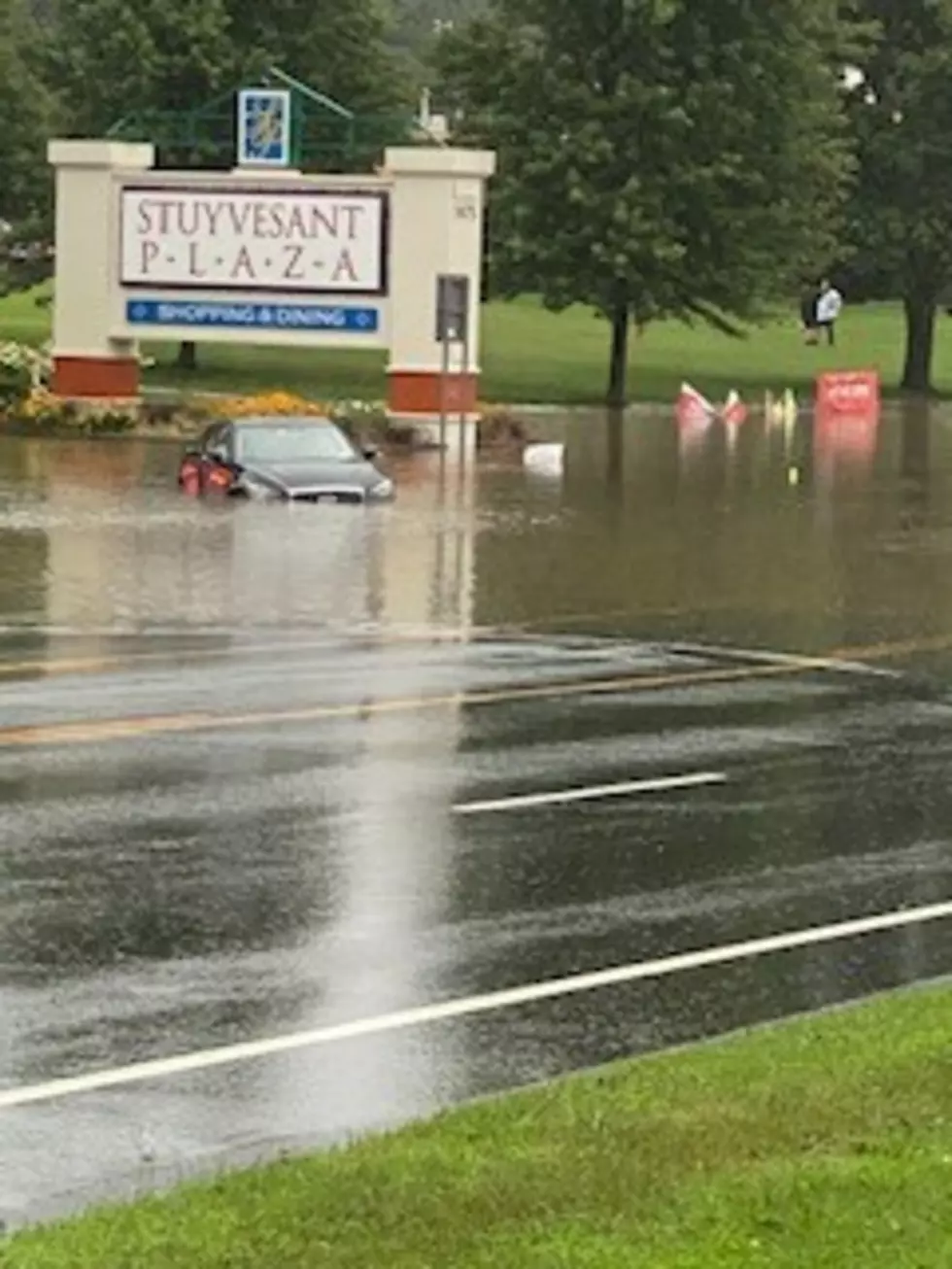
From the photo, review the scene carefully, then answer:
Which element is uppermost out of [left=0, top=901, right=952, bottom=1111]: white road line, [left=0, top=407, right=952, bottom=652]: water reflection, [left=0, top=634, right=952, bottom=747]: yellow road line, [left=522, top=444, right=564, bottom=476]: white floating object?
[left=0, top=901, right=952, bottom=1111]: white road line

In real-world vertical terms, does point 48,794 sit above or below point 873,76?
below

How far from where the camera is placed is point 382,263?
1719 inches

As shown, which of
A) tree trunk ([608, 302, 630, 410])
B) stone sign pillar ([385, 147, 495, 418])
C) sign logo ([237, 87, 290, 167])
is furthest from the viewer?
tree trunk ([608, 302, 630, 410])

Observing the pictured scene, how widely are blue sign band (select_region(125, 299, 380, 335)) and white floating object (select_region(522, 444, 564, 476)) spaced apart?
10.1 ft

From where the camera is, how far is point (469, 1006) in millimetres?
10266

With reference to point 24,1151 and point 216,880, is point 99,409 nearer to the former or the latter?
point 216,880

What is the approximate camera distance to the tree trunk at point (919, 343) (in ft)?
226

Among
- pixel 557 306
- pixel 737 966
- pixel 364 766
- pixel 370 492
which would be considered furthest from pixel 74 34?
pixel 737 966

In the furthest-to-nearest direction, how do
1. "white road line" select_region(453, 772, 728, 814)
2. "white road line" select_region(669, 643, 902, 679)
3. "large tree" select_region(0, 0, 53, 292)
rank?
1. "large tree" select_region(0, 0, 53, 292)
2. "white road line" select_region(669, 643, 902, 679)
3. "white road line" select_region(453, 772, 728, 814)

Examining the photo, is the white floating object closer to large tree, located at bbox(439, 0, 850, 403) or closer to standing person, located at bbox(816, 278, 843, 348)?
large tree, located at bbox(439, 0, 850, 403)

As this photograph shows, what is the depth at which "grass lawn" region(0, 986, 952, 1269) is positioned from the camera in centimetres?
646

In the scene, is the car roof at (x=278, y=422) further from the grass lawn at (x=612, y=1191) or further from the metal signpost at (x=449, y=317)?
the grass lawn at (x=612, y=1191)

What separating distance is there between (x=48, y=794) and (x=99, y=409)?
107 ft

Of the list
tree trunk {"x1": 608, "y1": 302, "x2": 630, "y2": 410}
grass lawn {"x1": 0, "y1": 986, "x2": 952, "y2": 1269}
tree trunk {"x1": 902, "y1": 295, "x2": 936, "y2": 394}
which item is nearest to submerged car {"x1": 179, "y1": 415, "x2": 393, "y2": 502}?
tree trunk {"x1": 608, "y1": 302, "x2": 630, "y2": 410}
